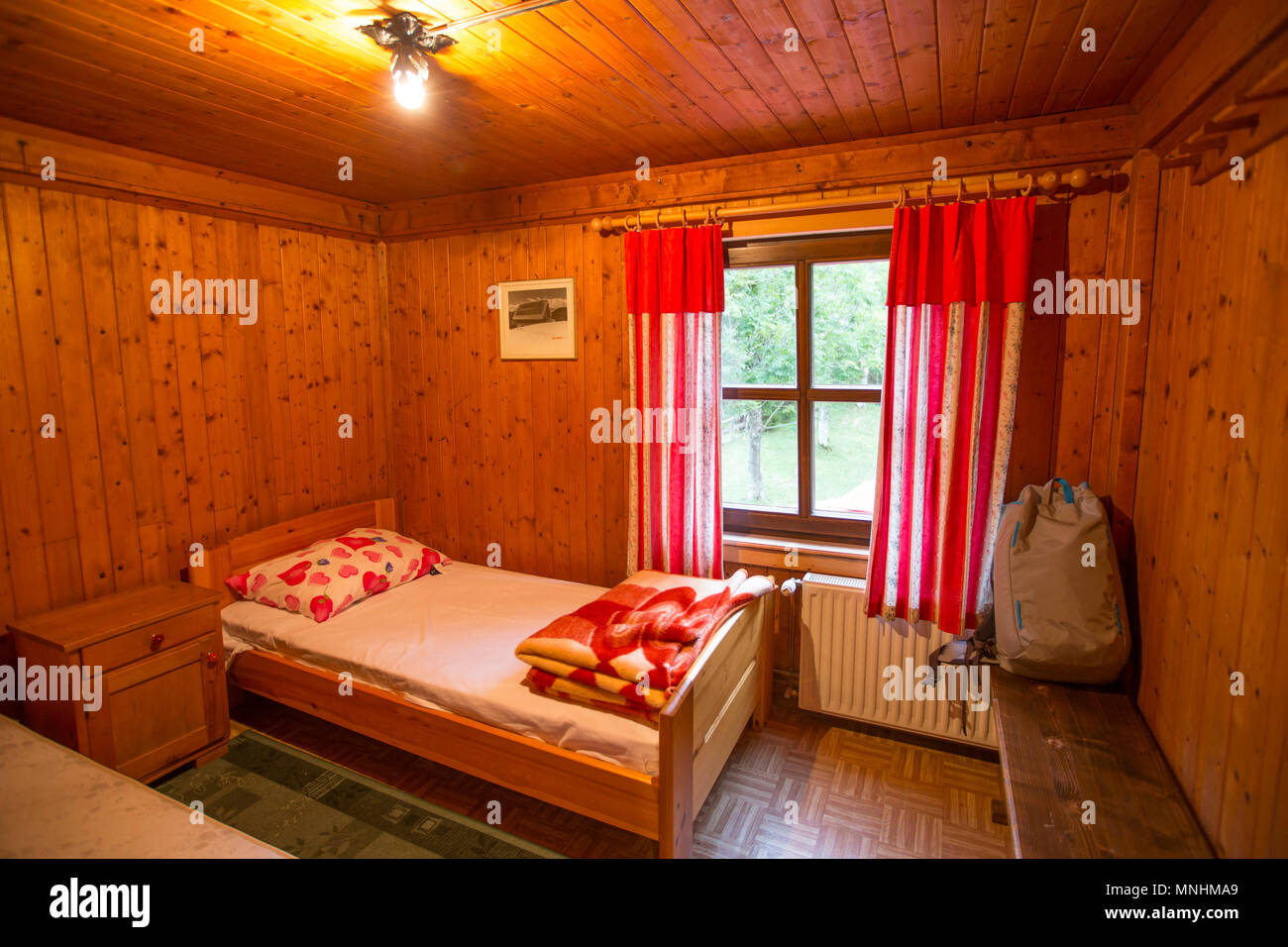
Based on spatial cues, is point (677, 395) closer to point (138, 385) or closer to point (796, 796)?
point (796, 796)

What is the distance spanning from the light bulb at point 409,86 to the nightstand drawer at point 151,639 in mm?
2142

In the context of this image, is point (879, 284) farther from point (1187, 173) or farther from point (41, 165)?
point (41, 165)

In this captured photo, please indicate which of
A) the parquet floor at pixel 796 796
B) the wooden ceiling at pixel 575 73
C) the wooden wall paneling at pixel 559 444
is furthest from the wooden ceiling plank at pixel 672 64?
the parquet floor at pixel 796 796

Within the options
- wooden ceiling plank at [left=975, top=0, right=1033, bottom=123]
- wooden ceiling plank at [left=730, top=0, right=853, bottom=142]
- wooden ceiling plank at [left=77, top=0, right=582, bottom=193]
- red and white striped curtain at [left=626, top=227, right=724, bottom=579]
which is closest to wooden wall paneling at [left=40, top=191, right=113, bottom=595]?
wooden ceiling plank at [left=77, top=0, right=582, bottom=193]

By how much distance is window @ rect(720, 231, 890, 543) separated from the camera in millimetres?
3020

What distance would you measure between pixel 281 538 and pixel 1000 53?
3599 millimetres

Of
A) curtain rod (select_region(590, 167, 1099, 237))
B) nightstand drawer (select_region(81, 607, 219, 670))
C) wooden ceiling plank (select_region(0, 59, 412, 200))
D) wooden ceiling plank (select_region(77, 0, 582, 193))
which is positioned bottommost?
nightstand drawer (select_region(81, 607, 219, 670))

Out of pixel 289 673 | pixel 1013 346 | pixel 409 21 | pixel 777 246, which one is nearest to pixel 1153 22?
pixel 1013 346

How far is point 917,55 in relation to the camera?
1.96 meters

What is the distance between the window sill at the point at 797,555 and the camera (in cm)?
301

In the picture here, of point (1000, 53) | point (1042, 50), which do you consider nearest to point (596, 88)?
point (1000, 53)

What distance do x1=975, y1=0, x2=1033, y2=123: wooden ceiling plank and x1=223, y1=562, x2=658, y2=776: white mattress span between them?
2.24 m

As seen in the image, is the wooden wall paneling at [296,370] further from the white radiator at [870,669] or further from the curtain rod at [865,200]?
the white radiator at [870,669]

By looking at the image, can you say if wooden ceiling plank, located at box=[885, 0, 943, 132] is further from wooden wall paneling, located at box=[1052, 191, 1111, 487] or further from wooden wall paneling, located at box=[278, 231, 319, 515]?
wooden wall paneling, located at box=[278, 231, 319, 515]
